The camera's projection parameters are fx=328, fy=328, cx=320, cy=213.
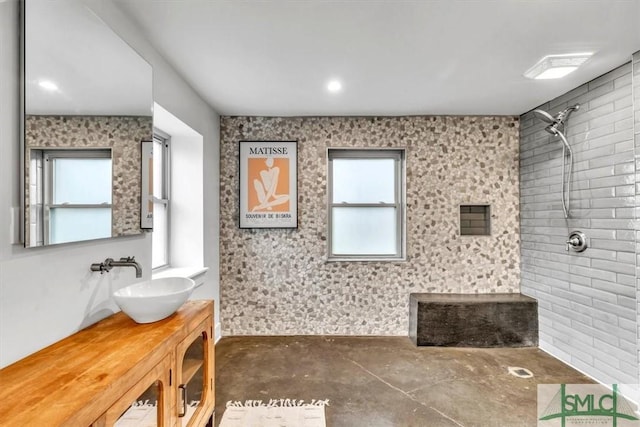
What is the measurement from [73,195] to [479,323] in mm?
3442

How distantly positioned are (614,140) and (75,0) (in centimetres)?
349

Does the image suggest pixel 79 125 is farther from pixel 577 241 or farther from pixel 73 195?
pixel 577 241

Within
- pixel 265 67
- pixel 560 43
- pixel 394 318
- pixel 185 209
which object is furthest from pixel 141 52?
pixel 394 318

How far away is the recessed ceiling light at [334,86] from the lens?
2.70 m

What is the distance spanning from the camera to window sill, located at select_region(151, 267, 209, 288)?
2795mm

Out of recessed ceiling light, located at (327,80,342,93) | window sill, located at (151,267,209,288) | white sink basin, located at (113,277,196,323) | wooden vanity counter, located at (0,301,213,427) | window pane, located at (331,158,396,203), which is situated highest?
recessed ceiling light, located at (327,80,342,93)

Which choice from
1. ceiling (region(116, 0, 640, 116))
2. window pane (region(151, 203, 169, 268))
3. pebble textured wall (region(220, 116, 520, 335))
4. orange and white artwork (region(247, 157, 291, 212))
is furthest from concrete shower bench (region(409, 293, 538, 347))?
window pane (region(151, 203, 169, 268))

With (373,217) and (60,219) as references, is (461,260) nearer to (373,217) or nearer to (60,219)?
(373,217)

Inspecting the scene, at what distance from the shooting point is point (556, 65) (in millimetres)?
2357

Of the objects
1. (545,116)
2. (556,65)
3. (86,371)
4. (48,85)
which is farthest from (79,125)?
(545,116)

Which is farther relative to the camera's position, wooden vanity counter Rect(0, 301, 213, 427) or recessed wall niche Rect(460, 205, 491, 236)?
recessed wall niche Rect(460, 205, 491, 236)

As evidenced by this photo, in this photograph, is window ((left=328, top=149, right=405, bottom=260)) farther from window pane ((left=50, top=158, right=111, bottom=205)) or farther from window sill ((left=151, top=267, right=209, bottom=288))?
window pane ((left=50, top=158, right=111, bottom=205))

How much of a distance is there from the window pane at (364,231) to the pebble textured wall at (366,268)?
8.4 inches

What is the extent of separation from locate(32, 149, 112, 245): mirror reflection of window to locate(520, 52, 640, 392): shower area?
3.36 m
